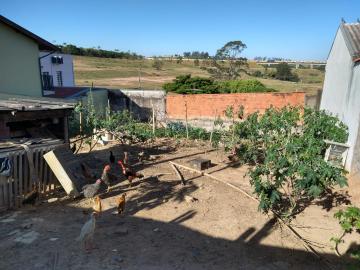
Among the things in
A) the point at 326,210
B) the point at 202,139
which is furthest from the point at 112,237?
the point at 202,139

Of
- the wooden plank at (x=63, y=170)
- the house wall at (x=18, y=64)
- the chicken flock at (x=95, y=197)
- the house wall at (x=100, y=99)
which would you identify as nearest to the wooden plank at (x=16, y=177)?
the wooden plank at (x=63, y=170)

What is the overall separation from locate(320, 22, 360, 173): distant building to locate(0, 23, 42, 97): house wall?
11.2 metres

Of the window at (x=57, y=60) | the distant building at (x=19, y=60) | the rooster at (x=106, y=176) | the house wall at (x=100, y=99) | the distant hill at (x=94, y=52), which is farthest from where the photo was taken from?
the distant hill at (x=94, y=52)

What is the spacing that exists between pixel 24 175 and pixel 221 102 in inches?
609

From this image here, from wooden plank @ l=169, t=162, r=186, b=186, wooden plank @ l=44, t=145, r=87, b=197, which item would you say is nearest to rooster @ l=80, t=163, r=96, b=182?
wooden plank @ l=44, t=145, r=87, b=197

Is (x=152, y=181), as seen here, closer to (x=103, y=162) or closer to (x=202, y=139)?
(x=103, y=162)

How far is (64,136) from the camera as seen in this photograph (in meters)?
11.7

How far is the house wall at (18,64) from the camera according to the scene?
1262 cm

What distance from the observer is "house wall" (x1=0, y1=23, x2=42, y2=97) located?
1262 centimetres

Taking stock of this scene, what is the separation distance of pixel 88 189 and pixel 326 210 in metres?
6.00

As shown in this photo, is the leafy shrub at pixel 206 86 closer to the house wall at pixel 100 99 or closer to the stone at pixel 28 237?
the house wall at pixel 100 99

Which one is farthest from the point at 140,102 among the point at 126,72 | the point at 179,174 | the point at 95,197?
the point at 126,72

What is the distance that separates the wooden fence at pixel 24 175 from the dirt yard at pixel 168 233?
0.35 m

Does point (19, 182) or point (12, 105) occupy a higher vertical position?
point (12, 105)
